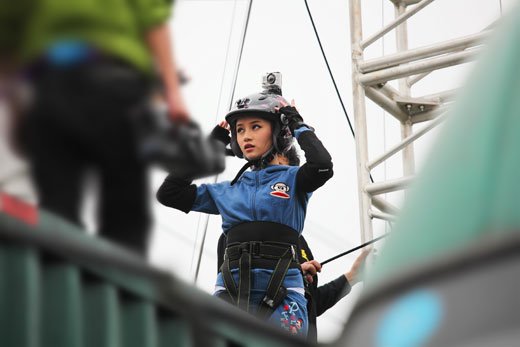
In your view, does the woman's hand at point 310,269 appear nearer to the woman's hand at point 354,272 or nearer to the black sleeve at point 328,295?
the black sleeve at point 328,295

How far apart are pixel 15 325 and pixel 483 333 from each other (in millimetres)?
683

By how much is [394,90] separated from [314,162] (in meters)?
2.16

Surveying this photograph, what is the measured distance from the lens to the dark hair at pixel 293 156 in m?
3.42

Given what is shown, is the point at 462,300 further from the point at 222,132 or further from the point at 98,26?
the point at 222,132

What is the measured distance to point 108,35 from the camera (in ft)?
2.47

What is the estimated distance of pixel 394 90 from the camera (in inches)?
207

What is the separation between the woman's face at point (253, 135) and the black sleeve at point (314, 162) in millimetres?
141

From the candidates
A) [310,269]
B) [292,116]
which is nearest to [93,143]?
[292,116]

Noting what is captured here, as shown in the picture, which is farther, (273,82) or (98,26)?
(273,82)

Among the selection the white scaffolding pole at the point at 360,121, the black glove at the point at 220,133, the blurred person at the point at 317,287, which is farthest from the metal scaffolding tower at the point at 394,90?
the black glove at the point at 220,133

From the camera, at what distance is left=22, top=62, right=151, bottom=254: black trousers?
2.34 feet

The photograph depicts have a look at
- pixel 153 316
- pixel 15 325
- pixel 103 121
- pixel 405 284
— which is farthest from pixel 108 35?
pixel 153 316

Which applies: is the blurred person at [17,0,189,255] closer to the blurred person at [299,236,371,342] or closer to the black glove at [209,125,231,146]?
the black glove at [209,125,231,146]

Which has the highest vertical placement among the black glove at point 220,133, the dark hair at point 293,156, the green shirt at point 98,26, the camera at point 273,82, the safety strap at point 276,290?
the camera at point 273,82
